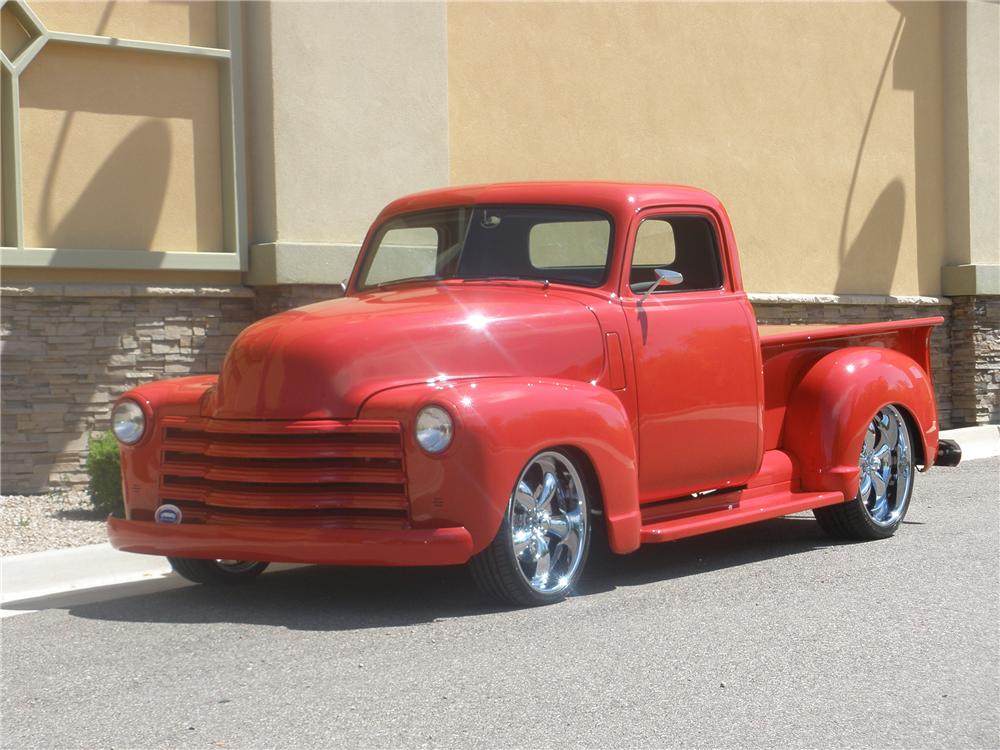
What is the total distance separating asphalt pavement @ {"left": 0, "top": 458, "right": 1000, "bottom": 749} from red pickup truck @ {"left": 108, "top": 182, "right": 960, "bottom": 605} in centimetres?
33

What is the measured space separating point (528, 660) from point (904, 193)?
12.3 m

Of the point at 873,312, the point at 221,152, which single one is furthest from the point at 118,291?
the point at 873,312

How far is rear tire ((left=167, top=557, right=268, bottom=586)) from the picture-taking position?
282 inches

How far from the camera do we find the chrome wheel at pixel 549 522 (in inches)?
256

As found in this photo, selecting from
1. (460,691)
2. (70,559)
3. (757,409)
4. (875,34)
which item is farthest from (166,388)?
(875,34)

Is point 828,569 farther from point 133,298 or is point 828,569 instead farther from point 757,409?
point 133,298

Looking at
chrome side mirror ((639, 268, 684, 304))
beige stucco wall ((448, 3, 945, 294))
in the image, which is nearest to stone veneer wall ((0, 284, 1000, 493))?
beige stucco wall ((448, 3, 945, 294))

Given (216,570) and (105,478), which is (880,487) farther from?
(105,478)

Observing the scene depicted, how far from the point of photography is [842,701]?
5031 mm

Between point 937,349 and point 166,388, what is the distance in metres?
11.6

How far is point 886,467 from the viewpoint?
887 cm

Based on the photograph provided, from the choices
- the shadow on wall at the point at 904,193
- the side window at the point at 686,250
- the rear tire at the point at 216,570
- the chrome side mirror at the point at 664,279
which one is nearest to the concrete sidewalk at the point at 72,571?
the rear tire at the point at 216,570

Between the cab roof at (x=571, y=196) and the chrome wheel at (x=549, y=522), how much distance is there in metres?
1.64

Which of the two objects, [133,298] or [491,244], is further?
[133,298]
